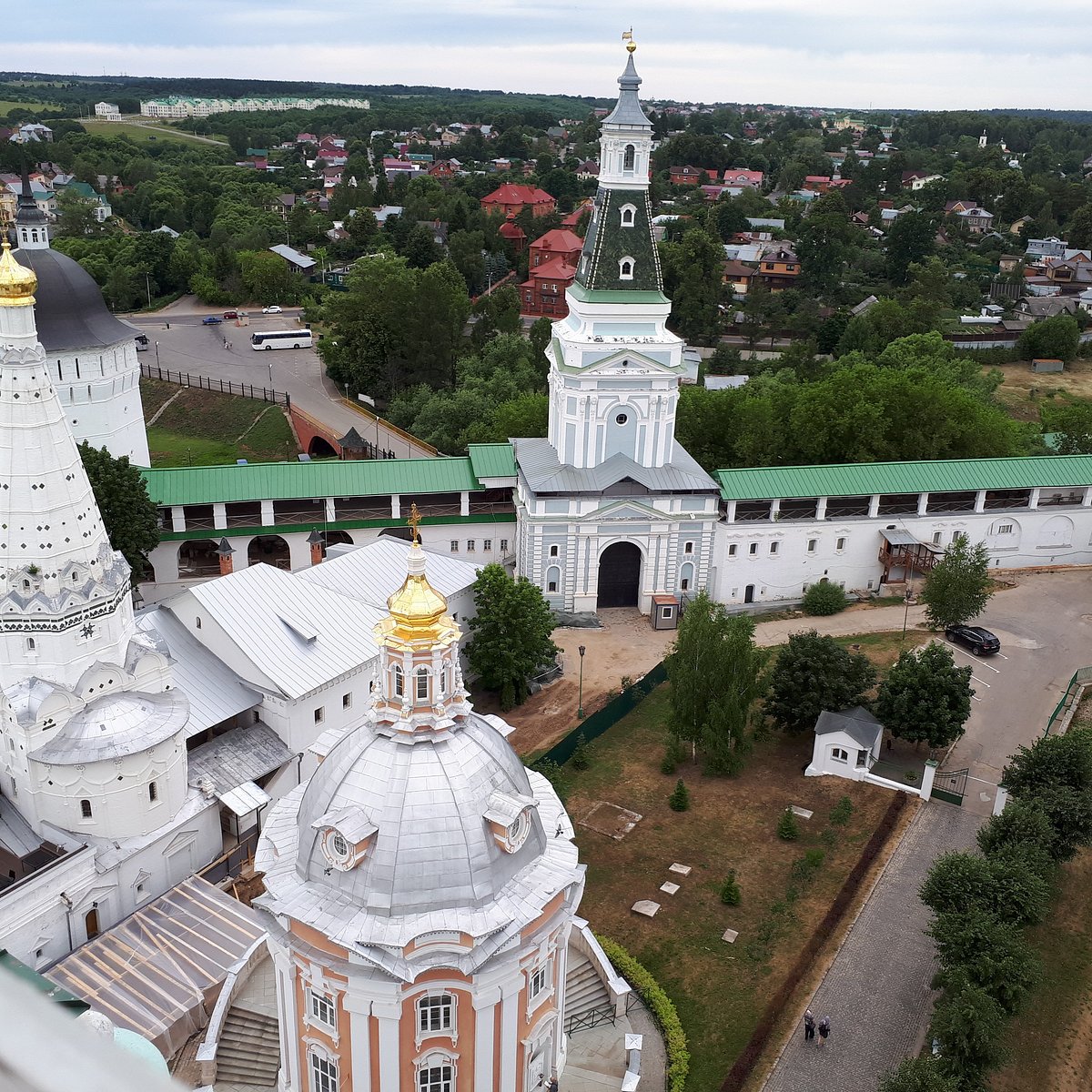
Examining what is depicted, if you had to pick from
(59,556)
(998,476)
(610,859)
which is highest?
(59,556)

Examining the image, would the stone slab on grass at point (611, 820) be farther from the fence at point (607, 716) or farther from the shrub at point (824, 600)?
the shrub at point (824, 600)

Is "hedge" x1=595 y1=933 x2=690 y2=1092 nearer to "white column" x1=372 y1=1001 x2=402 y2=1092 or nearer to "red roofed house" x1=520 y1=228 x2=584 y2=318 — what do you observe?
"white column" x1=372 y1=1001 x2=402 y2=1092

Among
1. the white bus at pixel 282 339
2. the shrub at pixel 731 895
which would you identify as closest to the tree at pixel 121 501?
the shrub at pixel 731 895

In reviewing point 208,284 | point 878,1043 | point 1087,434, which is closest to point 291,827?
point 878,1043

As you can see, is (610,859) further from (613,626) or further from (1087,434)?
(1087,434)

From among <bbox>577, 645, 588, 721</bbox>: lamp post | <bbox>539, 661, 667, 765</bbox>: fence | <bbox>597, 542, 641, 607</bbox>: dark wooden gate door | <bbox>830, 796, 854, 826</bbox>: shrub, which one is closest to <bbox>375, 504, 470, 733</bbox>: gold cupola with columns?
<bbox>539, 661, 667, 765</bbox>: fence
